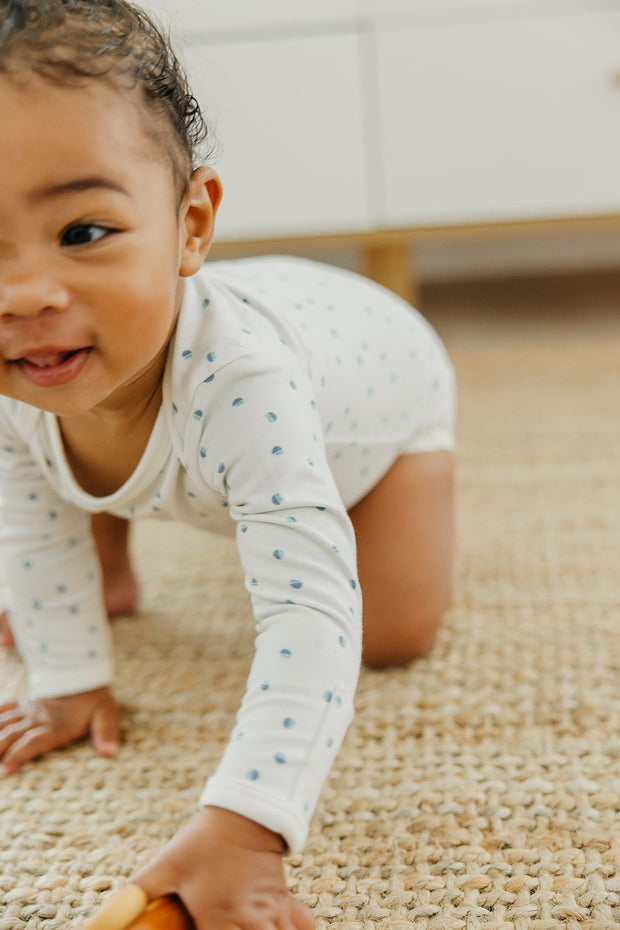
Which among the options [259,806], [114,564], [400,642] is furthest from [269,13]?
[259,806]

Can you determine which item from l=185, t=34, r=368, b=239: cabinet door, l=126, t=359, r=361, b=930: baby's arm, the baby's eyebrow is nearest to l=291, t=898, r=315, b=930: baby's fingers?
l=126, t=359, r=361, b=930: baby's arm

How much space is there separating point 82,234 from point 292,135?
3.30 ft

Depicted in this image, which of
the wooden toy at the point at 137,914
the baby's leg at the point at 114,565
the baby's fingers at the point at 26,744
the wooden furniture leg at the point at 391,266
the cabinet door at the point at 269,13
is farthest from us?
the wooden furniture leg at the point at 391,266

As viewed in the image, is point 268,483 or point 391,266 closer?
point 268,483

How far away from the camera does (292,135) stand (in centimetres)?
137

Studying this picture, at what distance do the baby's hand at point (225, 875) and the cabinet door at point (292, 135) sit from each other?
1057mm

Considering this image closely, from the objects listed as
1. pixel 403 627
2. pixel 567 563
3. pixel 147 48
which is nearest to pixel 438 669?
pixel 403 627

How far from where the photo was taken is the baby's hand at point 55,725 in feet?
2.01

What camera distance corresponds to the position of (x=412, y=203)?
1.42 m

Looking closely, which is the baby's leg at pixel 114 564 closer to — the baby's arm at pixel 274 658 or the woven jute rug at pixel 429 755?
the woven jute rug at pixel 429 755

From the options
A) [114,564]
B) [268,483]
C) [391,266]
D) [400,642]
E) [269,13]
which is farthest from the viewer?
[391,266]

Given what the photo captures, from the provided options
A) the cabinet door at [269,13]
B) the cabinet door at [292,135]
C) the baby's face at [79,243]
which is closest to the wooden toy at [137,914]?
the baby's face at [79,243]

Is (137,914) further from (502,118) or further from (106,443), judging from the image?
(502,118)

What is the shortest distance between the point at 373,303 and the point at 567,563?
0.91ft
